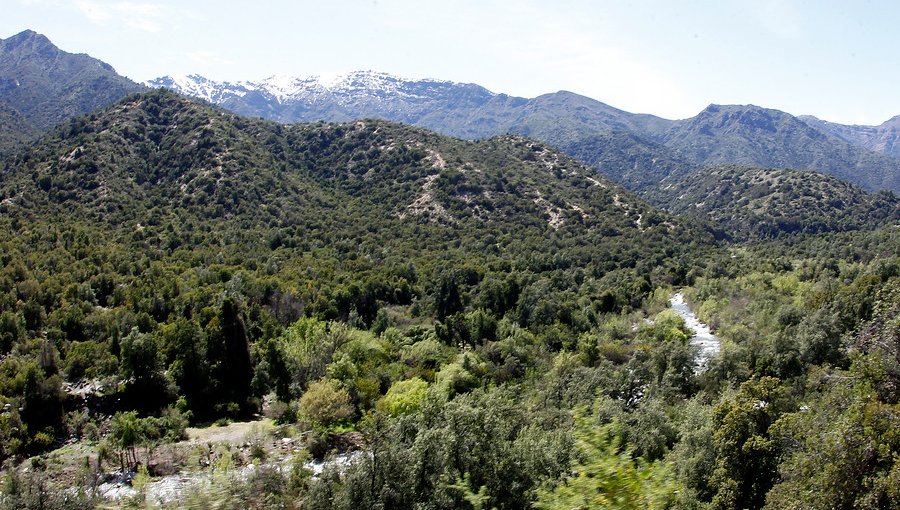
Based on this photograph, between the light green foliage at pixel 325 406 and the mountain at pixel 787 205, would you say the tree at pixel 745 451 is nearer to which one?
the light green foliage at pixel 325 406

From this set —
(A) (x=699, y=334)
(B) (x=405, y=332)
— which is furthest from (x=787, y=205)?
(B) (x=405, y=332)

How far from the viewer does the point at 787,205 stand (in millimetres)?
123625

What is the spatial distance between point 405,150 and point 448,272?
55.0 m

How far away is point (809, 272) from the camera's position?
63.8 metres

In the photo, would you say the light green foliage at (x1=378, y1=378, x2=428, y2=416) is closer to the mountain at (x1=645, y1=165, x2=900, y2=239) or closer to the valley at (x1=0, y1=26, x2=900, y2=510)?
the valley at (x1=0, y1=26, x2=900, y2=510)

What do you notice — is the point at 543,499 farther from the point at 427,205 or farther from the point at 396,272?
the point at 427,205

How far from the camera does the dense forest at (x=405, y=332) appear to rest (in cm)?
1374

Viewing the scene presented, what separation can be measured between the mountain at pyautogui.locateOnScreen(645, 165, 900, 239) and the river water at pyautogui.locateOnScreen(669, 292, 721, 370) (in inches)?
2658

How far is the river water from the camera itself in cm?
4050

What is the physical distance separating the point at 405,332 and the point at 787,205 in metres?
109

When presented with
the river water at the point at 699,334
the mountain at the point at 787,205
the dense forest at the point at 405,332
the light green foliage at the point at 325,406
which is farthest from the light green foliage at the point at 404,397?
the mountain at the point at 787,205

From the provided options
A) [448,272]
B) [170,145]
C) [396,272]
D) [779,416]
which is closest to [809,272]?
[448,272]

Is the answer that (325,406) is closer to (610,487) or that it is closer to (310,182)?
(610,487)

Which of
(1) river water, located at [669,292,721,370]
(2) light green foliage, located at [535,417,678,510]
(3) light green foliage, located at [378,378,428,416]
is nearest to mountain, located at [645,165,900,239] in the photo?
(1) river water, located at [669,292,721,370]
